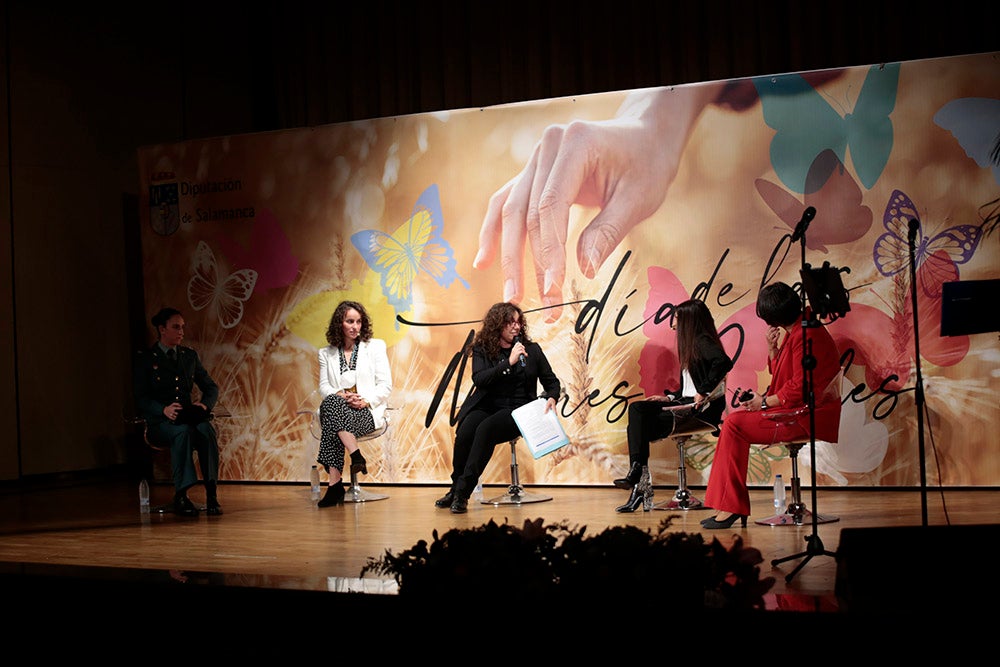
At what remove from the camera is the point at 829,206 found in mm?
6461

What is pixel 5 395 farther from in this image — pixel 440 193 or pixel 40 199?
pixel 440 193

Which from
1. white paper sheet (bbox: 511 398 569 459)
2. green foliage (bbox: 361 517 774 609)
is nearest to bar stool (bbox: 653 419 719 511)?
white paper sheet (bbox: 511 398 569 459)

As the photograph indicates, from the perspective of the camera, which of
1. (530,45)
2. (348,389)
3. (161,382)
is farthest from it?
(530,45)

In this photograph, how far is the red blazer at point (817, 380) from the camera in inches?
199

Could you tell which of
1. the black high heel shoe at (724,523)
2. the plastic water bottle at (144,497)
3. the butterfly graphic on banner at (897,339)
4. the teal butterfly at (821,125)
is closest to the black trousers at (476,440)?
the black high heel shoe at (724,523)

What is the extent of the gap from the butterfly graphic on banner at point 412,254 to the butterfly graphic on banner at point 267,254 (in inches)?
25.8

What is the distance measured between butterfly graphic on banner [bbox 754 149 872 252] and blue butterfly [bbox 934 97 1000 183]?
628 mm

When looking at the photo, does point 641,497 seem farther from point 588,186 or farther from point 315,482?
point 315,482

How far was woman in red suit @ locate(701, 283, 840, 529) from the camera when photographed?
16.7 feet

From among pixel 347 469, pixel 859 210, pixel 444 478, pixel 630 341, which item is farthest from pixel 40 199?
pixel 859 210

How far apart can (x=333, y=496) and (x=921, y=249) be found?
151 inches

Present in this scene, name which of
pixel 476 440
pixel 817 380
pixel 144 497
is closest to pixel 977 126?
pixel 817 380

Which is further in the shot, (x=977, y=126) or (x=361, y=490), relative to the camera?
(x=361, y=490)

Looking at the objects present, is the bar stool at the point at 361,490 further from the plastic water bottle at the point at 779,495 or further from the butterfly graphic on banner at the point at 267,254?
the plastic water bottle at the point at 779,495
